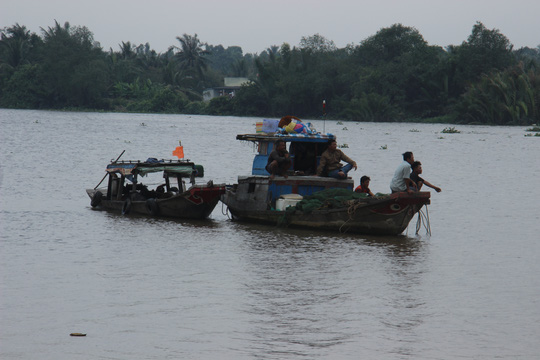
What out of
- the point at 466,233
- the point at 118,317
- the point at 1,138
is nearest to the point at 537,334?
the point at 118,317

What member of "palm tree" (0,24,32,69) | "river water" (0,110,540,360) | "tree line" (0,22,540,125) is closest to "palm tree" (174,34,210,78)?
"tree line" (0,22,540,125)

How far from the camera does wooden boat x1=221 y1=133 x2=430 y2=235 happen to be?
17812mm

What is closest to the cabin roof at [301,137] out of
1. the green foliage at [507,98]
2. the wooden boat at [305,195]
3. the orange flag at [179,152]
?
the wooden boat at [305,195]

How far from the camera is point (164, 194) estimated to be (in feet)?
73.5

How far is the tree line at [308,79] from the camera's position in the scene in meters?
88.3

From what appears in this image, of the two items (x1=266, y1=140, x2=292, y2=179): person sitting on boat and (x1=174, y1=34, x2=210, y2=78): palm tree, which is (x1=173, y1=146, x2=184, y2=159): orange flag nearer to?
(x1=266, y1=140, x2=292, y2=179): person sitting on boat

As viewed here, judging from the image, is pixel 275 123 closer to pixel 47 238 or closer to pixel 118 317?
pixel 47 238

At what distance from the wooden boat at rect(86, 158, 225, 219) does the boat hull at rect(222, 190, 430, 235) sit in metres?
2.16

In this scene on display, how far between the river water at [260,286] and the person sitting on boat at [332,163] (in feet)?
5.57

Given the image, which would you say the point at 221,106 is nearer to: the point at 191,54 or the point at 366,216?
the point at 191,54

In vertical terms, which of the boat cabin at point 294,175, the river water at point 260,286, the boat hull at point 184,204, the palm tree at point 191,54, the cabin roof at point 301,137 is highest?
the palm tree at point 191,54

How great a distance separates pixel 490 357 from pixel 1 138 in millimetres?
53053

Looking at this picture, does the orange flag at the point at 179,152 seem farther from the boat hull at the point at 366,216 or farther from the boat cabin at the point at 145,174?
the boat hull at the point at 366,216

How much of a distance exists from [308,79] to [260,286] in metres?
95.1
